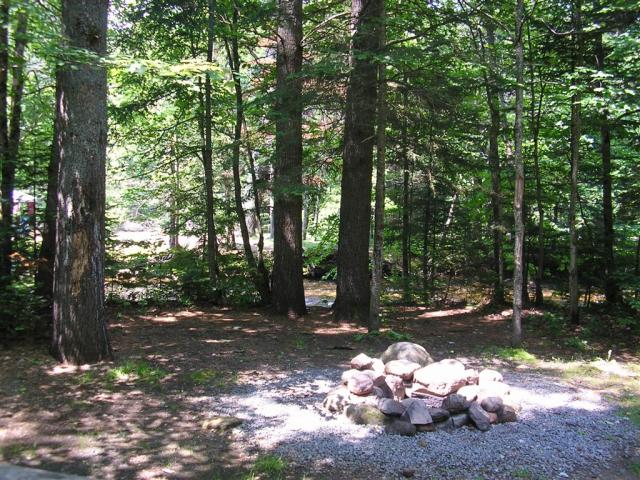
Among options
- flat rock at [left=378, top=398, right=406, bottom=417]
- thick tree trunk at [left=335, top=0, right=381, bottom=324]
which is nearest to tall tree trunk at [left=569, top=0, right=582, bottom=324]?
thick tree trunk at [left=335, top=0, right=381, bottom=324]

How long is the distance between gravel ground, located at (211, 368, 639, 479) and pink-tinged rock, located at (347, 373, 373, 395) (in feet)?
1.20

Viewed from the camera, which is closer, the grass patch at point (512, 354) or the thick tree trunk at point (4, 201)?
the thick tree trunk at point (4, 201)

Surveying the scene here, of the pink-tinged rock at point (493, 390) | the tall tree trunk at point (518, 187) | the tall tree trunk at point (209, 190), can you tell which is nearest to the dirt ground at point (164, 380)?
the tall tree trunk at point (518, 187)

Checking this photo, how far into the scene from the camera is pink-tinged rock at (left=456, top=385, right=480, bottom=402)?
5.32 metres

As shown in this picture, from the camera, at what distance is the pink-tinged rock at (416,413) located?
4.84 metres

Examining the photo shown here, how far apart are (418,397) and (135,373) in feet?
11.7

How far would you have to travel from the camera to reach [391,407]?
4.98 meters

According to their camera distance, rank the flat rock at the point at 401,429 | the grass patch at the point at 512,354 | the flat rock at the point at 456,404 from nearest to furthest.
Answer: the flat rock at the point at 401,429
the flat rock at the point at 456,404
the grass patch at the point at 512,354

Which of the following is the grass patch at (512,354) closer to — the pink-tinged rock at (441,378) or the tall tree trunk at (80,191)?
the pink-tinged rock at (441,378)

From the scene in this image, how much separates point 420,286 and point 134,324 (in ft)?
25.0

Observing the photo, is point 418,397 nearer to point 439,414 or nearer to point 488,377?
point 439,414

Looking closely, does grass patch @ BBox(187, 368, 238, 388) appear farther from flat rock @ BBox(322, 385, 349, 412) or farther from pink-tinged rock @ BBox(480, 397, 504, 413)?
pink-tinged rock @ BBox(480, 397, 504, 413)

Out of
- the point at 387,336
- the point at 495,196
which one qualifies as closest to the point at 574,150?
the point at 495,196

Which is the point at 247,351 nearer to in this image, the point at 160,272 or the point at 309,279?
the point at 160,272
